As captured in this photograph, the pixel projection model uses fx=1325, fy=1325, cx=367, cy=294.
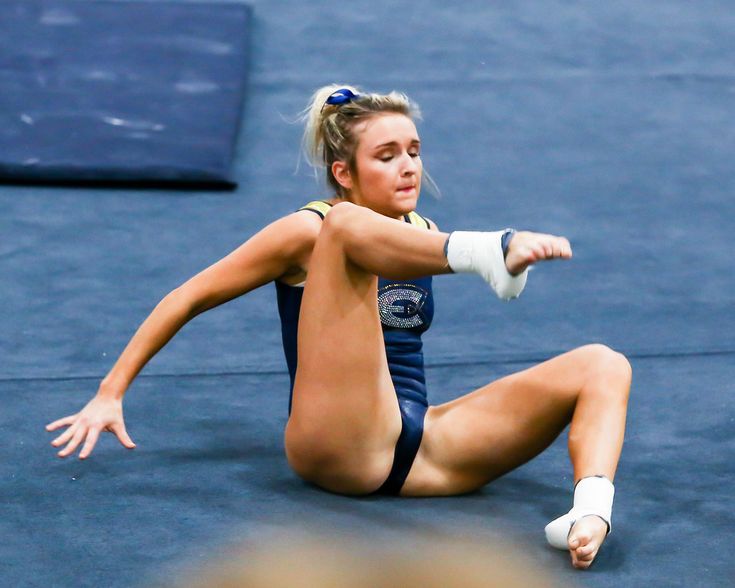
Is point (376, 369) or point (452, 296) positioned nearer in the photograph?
point (376, 369)

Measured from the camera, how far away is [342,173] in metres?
2.34

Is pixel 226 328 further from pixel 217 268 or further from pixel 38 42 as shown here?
pixel 38 42

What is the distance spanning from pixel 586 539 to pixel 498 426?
12.3 inches

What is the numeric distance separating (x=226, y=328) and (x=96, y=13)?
5.95ft

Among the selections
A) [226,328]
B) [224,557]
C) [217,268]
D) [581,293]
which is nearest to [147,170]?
[226,328]

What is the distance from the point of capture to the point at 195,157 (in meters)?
3.79

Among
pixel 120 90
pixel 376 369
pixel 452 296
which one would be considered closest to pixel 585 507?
pixel 376 369

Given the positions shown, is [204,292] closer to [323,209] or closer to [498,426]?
[323,209]

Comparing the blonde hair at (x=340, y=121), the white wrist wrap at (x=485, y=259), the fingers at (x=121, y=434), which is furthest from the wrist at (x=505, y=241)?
the fingers at (x=121, y=434)

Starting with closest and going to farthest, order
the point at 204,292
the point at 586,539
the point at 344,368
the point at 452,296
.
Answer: the point at 586,539
the point at 344,368
the point at 204,292
the point at 452,296

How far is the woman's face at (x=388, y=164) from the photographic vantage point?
2.27 m

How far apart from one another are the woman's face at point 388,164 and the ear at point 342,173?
3 centimetres

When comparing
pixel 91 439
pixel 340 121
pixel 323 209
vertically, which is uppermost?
pixel 340 121

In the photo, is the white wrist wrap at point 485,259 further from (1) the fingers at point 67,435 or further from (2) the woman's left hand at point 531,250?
(1) the fingers at point 67,435
